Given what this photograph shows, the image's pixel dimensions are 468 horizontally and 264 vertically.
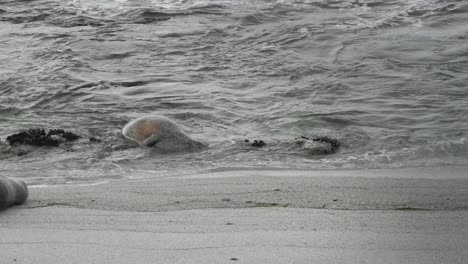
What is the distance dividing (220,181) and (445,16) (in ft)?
28.3

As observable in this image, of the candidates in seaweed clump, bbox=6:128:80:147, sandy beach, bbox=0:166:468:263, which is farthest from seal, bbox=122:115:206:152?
sandy beach, bbox=0:166:468:263

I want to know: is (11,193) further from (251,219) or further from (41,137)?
(41,137)

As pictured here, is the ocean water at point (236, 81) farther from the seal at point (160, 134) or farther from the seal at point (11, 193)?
the seal at point (11, 193)

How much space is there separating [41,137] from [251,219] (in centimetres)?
339

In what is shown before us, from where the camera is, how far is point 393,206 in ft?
15.5

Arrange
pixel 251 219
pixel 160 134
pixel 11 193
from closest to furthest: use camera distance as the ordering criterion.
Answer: pixel 251 219
pixel 11 193
pixel 160 134

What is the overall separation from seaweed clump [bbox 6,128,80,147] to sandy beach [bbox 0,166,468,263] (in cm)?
156

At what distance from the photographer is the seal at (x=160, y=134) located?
22.3 feet

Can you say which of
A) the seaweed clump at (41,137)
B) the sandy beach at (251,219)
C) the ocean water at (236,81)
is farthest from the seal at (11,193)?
the seaweed clump at (41,137)

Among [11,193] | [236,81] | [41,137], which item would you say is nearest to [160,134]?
[41,137]

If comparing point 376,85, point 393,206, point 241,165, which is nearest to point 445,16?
point 376,85

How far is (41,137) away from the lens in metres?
7.05

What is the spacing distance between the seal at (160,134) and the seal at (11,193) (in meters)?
1.97

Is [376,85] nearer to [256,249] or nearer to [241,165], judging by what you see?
[241,165]
